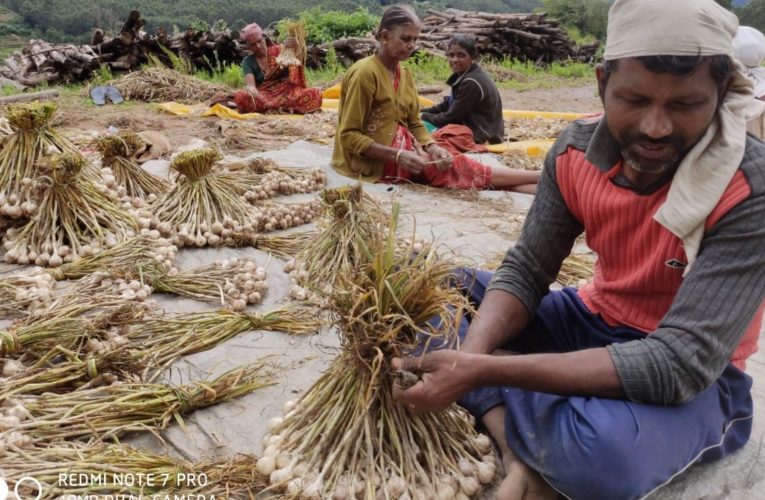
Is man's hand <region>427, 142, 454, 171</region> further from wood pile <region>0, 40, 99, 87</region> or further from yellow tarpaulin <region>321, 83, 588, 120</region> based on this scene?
wood pile <region>0, 40, 99, 87</region>

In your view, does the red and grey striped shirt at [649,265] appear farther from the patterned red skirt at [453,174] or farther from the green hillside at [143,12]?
the green hillside at [143,12]

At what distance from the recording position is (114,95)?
9.21 metres

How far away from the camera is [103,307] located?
2.48 meters

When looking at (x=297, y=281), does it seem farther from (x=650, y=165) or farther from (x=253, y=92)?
(x=253, y=92)

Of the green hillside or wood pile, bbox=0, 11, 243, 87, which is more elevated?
wood pile, bbox=0, 11, 243, 87

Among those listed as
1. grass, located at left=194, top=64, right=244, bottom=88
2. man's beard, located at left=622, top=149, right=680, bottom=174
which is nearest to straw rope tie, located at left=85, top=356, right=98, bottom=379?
man's beard, located at left=622, top=149, right=680, bottom=174

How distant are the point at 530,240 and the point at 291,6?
30641 millimetres

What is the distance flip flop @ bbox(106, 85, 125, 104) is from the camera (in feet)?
30.0

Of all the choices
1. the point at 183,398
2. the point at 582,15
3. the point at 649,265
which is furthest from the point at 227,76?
the point at 582,15

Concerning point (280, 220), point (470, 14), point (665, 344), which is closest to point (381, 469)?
point (665, 344)

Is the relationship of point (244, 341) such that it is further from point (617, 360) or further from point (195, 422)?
point (617, 360)

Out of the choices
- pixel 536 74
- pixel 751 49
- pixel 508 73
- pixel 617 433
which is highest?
pixel 751 49

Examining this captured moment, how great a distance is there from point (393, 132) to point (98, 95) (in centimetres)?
612

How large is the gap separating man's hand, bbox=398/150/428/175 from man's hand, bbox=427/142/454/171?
0.11 metres
